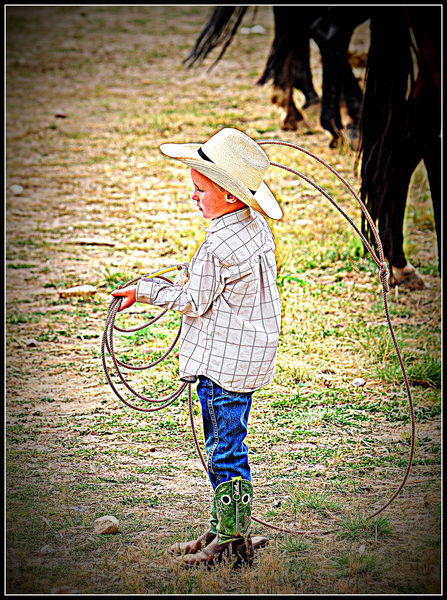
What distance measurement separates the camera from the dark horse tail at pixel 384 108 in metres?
4.04

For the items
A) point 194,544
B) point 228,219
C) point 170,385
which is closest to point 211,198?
point 228,219

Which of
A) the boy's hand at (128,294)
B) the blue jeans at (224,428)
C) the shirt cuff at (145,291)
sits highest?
the shirt cuff at (145,291)

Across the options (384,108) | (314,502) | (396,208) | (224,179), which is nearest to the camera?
(224,179)

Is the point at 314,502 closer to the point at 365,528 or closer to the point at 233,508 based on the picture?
the point at 365,528

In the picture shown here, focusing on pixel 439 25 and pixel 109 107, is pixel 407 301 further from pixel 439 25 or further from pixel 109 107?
pixel 109 107

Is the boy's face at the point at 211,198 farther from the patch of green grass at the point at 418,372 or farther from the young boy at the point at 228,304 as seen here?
the patch of green grass at the point at 418,372

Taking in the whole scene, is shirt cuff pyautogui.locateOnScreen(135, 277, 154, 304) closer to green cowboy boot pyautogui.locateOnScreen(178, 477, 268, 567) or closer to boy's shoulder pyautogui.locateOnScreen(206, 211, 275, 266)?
boy's shoulder pyautogui.locateOnScreen(206, 211, 275, 266)

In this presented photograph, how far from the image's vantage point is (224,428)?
2537 millimetres

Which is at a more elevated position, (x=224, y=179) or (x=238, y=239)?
(x=224, y=179)

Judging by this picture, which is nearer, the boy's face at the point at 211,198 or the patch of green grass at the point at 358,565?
the boy's face at the point at 211,198

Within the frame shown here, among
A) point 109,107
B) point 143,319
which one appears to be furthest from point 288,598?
point 109,107

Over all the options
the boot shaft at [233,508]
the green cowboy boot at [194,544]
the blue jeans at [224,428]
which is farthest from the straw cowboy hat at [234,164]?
the green cowboy boot at [194,544]

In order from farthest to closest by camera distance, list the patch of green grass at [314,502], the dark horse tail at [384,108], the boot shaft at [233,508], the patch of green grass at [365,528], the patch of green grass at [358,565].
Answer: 1. the dark horse tail at [384,108]
2. the patch of green grass at [314,502]
3. the patch of green grass at [365,528]
4. the patch of green grass at [358,565]
5. the boot shaft at [233,508]

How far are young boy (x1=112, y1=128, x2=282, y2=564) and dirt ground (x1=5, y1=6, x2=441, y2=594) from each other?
0.33 m
